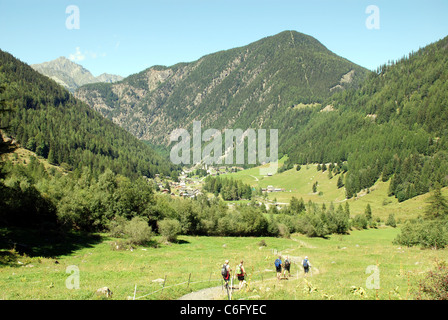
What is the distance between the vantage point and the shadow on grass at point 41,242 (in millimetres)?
38625

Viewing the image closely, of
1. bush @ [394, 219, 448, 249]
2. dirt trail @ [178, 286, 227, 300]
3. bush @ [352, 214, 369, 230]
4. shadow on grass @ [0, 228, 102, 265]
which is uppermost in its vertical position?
dirt trail @ [178, 286, 227, 300]

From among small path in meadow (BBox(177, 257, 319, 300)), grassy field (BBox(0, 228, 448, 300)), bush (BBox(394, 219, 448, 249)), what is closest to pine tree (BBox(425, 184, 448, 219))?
bush (BBox(394, 219, 448, 249))

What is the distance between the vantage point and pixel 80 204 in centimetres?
6444

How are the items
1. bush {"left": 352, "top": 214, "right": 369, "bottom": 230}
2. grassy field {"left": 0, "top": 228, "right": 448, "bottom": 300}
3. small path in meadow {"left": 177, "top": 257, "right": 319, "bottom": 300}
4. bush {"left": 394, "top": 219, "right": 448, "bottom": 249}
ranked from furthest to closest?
bush {"left": 352, "top": 214, "right": 369, "bottom": 230}
bush {"left": 394, "top": 219, "right": 448, "bottom": 249}
small path in meadow {"left": 177, "top": 257, "right": 319, "bottom": 300}
grassy field {"left": 0, "top": 228, "right": 448, "bottom": 300}

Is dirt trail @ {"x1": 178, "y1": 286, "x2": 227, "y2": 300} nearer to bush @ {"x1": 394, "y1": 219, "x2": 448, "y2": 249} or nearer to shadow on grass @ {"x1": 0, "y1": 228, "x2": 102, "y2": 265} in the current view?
shadow on grass @ {"x1": 0, "y1": 228, "x2": 102, "y2": 265}

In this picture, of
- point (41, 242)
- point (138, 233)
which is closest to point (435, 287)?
point (138, 233)

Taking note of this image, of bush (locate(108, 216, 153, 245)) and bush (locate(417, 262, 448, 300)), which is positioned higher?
bush (locate(417, 262, 448, 300))

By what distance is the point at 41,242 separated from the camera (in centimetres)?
4534

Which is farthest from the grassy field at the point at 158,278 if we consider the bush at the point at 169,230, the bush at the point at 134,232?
the bush at the point at 169,230

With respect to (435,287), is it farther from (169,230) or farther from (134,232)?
(169,230)

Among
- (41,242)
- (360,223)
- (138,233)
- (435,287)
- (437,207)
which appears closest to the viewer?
(435,287)

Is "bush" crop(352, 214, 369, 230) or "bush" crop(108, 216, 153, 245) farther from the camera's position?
"bush" crop(352, 214, 369, 230)

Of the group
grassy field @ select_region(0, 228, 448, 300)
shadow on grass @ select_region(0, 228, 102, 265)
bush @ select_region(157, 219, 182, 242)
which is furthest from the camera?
bush @ select_region(157, 219, 182, 242)

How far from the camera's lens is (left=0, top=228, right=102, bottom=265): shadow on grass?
3862 centimetres
